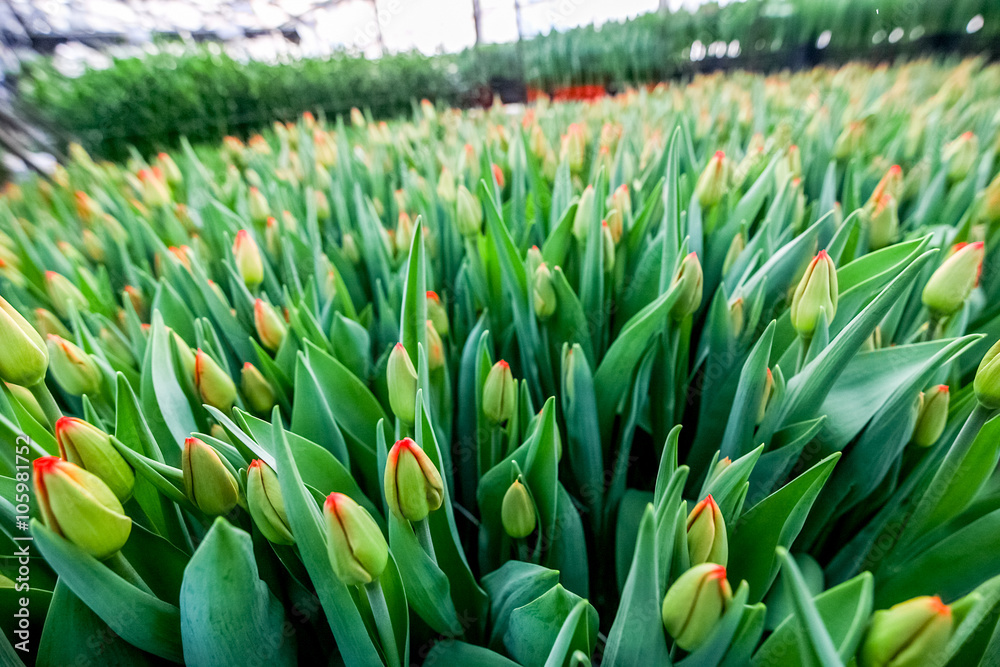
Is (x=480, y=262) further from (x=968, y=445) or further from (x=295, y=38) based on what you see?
(x=295, y=38)

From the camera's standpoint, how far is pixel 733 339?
0.49 meters

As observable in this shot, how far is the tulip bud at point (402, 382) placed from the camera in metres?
0.35

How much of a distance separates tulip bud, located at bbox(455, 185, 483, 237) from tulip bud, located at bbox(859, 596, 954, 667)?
0.53 meters

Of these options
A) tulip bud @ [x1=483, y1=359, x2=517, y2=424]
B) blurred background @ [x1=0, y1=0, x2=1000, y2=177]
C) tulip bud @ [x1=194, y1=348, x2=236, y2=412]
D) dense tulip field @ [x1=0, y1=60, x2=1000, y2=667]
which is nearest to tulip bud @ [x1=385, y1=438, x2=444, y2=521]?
dense tulip field @ [x1=0, y1=60, x2=1000, y2=667]

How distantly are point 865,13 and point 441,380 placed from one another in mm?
4306

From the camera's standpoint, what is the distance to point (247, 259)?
0.60 metres

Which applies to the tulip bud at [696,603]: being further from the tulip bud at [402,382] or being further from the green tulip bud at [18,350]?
the green tulip bud at [18,350]

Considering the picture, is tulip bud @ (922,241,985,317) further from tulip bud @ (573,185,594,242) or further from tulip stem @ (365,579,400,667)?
tulip stem @ (365,579,400,667)

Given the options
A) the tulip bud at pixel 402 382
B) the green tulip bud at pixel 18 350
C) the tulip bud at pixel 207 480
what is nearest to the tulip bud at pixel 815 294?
the tulip bud at pixel 402 382

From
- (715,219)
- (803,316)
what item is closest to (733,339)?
(803,316)

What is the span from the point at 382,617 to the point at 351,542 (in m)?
0.06

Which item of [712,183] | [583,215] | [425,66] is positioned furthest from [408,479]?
[425,66]

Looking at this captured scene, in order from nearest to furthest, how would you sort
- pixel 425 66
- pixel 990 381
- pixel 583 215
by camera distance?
pixel 990 381 → pixel 583 215 → pixel 425 66

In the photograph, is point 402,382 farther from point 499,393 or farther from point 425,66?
point 425,66
